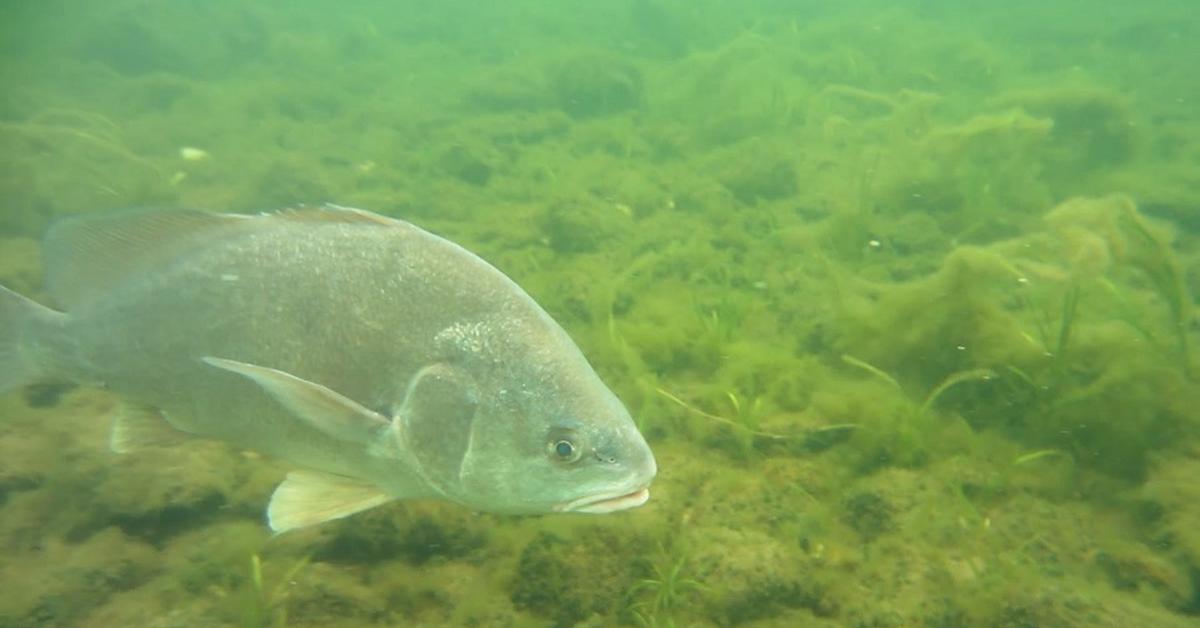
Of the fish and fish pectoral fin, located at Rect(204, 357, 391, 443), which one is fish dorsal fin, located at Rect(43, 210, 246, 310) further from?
fish pectoral fin, located at Rect(204, 357, 391, 443)

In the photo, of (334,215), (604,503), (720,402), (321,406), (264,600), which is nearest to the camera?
(321,406)

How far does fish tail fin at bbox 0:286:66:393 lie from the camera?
10.6 ft

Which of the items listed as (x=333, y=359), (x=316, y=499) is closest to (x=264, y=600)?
(x=316, y=499)

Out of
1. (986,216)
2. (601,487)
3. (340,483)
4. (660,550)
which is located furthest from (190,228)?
(986,216)

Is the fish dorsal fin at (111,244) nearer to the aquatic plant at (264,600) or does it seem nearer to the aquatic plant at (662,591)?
the aquatic plant at (264,600)

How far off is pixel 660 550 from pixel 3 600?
3.38m

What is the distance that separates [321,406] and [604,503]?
111 cm

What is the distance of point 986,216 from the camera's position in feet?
27.6

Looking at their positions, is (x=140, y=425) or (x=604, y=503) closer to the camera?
(x=604, y=503)

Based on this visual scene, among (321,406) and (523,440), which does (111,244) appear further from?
(523,440)

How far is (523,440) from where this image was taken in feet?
8.23

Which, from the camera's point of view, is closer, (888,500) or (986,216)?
(888,500)

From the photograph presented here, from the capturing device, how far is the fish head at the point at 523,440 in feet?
8.18

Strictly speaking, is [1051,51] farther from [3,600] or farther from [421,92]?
[3,600]
